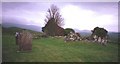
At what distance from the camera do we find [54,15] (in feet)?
14.9

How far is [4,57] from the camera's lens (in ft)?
14.9

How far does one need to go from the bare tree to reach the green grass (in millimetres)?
423

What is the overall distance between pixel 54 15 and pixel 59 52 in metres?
0.88

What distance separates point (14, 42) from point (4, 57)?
431 millimetres

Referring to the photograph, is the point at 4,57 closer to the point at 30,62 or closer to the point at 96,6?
the point at 30,62

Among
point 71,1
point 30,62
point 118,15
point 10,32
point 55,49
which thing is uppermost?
point 71,1

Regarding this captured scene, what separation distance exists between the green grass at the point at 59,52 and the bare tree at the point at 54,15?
423 mm

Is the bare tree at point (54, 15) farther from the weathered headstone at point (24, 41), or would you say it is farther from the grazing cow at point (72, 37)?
the weathered headstone at point (24, 41)

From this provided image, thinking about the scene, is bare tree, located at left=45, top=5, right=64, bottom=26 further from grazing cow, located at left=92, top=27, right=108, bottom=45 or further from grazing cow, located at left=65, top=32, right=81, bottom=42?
grazing cow, located at left=92, top=27, right=108, bottom=45

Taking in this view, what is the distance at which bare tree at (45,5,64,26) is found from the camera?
14.7 feet

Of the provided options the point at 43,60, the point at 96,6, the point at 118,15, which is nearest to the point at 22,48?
the point at 43,60

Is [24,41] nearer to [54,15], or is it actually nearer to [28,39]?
[28,39]

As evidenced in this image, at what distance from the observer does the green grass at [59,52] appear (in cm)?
447

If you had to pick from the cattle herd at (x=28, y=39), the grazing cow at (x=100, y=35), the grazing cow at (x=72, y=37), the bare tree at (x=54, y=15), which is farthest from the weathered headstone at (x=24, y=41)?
the grazing cow at (x=100, y=35)
